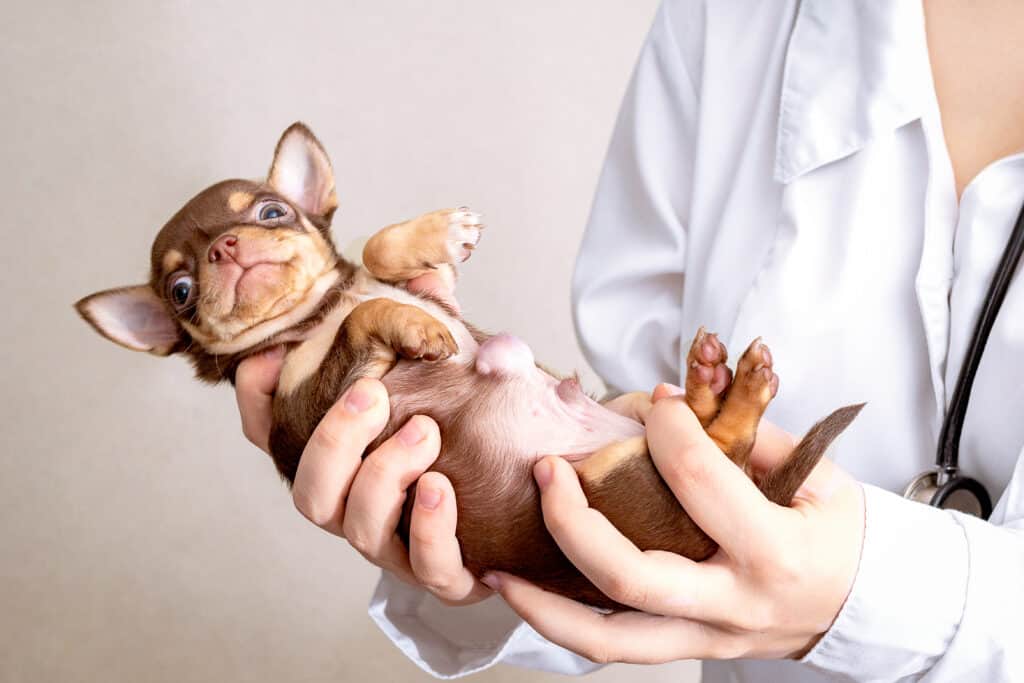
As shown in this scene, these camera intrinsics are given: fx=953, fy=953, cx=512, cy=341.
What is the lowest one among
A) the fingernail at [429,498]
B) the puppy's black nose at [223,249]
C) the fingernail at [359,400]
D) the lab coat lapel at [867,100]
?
the fingernail at [429,498]

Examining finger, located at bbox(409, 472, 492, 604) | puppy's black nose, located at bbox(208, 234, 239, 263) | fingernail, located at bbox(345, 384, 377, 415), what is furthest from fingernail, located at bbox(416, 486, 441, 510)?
puppy's black nose, located at bbox(208, 234, 239, 263)

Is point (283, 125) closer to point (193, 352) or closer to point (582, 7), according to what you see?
point (582, 7)

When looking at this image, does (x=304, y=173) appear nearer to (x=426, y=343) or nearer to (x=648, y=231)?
(x=426, y=343)

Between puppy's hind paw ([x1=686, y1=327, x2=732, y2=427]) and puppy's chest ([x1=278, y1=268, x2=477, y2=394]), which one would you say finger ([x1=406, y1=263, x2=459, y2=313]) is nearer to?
puppy's chest ([x1=278, y1=268, x2=477, y2=394])

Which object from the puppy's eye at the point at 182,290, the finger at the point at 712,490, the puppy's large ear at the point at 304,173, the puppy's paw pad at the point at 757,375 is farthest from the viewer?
the puppy's large ear at the point at 304,173

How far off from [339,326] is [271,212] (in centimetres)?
22

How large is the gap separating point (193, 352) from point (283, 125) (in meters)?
1.19

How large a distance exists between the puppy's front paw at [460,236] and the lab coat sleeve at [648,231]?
487 mm

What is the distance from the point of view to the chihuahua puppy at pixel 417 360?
1057 millimetres

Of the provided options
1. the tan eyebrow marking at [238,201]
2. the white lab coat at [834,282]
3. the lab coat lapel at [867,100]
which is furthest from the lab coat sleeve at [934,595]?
the tan eyebrow marking at [238,201]

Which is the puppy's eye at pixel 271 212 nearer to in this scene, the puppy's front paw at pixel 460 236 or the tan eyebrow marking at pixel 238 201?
the tan eyebrow marking at pixel 238 201

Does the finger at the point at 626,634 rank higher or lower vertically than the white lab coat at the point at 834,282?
lower

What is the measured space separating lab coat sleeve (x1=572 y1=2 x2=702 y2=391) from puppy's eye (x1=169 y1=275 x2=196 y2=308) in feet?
2.25

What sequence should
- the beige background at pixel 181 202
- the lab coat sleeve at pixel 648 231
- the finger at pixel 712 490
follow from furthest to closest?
the beige background at pixel 181 202, the lab coat sleeve at pixel 648 231, the finger at pixel 712 490
